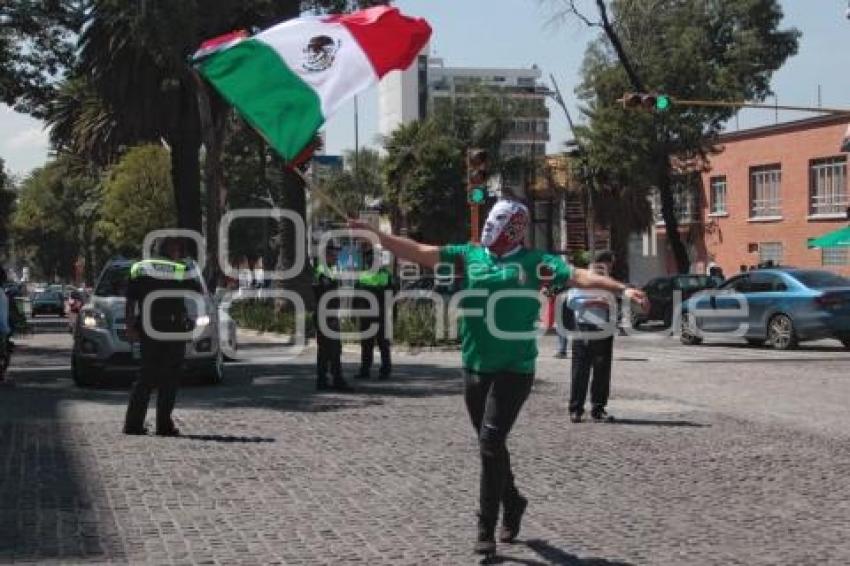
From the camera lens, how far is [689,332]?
24.5 meters

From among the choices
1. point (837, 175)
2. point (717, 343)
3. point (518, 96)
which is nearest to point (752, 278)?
point (717, 343)

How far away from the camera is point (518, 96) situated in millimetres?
62562

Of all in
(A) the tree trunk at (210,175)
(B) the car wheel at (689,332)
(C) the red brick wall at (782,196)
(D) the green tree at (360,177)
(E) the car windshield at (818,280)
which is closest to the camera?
(E) the car windshield at (818,280)

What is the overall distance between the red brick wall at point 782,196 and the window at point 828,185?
0.25 m

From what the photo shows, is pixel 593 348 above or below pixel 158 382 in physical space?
above

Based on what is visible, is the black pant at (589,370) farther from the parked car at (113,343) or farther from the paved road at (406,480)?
the parked car at (113,343)

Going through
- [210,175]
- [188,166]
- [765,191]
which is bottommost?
[210,175]

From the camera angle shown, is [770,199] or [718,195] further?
[718,195]

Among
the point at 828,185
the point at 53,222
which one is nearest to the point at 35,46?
the point at 828,185

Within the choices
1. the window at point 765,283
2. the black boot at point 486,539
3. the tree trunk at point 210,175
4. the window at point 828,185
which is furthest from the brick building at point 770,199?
the black boot at point 486,539

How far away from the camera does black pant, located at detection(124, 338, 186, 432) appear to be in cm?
1020

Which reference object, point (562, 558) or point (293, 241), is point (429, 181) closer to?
point (293, 241)

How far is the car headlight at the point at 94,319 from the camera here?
15086 millimetres

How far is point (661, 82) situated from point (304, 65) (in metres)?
30.6
